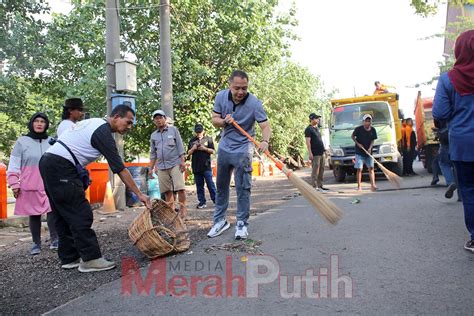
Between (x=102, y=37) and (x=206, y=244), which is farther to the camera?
(x=102, y=37)

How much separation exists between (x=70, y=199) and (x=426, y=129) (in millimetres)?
13837

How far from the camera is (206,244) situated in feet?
16.2

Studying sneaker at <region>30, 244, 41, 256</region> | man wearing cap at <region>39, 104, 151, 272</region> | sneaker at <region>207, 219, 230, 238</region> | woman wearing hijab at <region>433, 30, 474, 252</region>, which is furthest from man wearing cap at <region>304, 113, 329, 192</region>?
man wearing cap at <region>39, 104, 151, 272</region>

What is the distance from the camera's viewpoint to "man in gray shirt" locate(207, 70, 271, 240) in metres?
5.08

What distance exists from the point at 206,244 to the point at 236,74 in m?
1.98

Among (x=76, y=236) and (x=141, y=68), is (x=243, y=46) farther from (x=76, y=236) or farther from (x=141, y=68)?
(x=76, y=236)

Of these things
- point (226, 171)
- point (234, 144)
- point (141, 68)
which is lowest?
point (226, 171)

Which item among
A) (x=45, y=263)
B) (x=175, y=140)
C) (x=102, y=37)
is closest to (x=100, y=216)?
(x=175, y=140)

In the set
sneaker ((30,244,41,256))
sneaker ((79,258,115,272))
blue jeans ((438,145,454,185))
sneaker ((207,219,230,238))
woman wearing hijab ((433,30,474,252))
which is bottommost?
sneaker ((30,244,41,256))

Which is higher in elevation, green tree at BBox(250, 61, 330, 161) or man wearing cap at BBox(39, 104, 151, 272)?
green tree at BBox(250, 61, 330, 161)

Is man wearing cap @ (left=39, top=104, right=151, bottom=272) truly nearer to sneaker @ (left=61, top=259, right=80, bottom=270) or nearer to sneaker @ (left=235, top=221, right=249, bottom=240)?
sneaker @ (left=61, top=259, right=80, bottom=270)

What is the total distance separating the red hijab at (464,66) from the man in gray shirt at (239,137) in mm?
2048

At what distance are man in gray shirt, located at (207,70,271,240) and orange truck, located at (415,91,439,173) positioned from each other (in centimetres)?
972

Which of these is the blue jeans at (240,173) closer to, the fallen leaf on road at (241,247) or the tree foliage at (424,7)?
the fallen leaf on road at (241,247)
